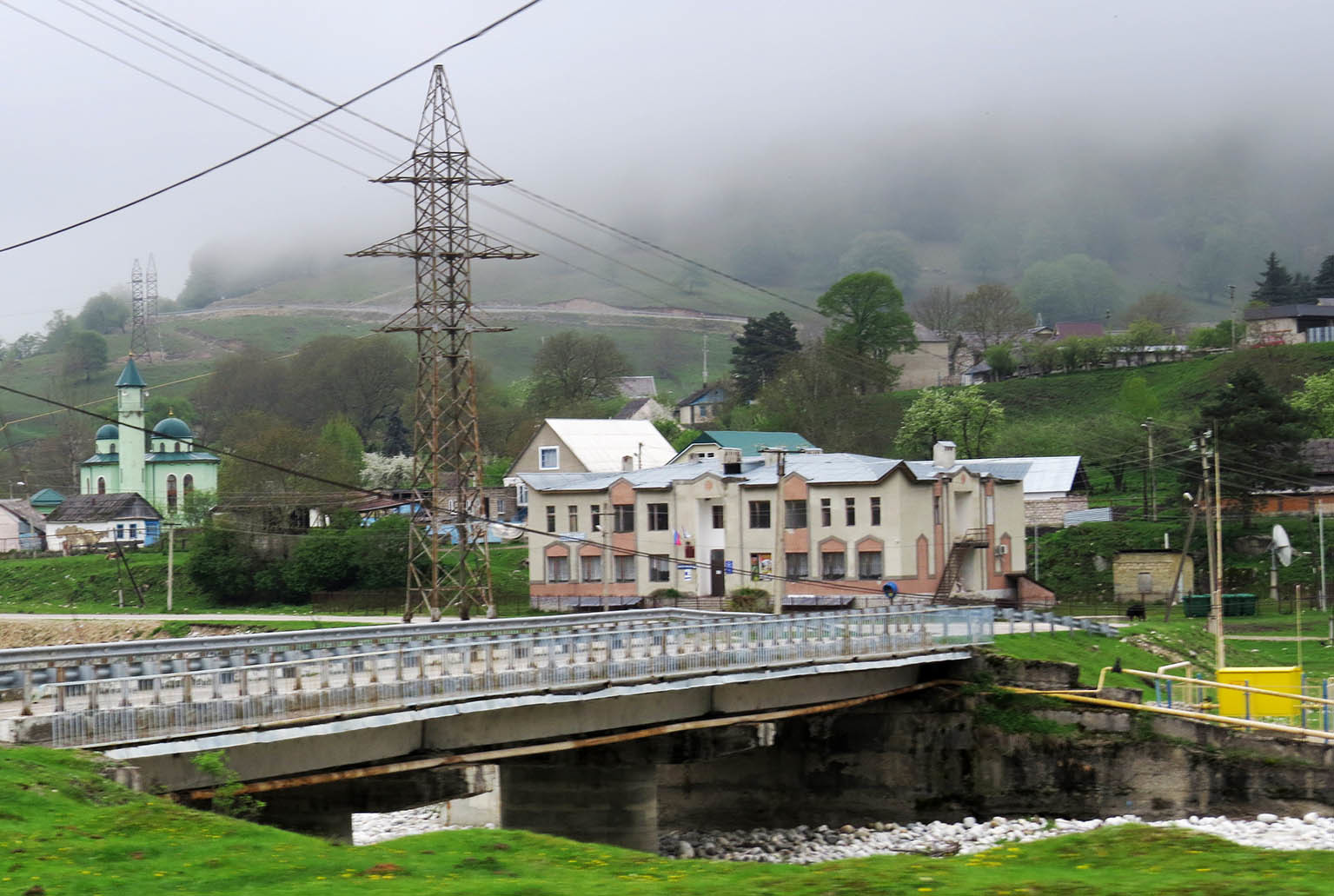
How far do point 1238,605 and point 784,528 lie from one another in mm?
26198

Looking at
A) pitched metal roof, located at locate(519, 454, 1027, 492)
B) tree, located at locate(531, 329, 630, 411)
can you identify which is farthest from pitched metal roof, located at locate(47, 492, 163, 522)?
pitched metal roof, located at locate(519, 454, 1027, 492)

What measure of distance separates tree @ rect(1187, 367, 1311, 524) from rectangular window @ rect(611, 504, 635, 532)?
38.7 meters

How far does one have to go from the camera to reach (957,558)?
7838 centimetres

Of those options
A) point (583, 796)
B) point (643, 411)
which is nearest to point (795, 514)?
point (583, 796)

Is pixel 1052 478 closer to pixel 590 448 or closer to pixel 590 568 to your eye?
pixel 590 448

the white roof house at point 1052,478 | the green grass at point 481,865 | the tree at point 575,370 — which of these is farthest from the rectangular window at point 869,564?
the tree at point 575,370

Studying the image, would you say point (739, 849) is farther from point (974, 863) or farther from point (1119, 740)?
A: point (974, 863)

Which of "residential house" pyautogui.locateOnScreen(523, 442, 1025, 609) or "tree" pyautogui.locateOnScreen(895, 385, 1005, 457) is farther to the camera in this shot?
"tree" pyautogui.locateOnScreen(895, 385, 1005, 457)

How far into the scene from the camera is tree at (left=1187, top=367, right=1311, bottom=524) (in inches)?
3834

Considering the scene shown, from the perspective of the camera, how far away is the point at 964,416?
5394 inches

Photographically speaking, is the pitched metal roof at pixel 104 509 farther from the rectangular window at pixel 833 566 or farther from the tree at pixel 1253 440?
the tree at pixel 1253 440

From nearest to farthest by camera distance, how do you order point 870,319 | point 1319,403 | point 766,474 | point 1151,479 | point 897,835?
point 897,835 → point 766,474 → point 1151,479 → point 1319,403 → point 870,319

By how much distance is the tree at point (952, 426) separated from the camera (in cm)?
13650

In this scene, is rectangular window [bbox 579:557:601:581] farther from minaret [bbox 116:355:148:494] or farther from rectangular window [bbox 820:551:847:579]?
minaret [bbox 116:355:148:494]
